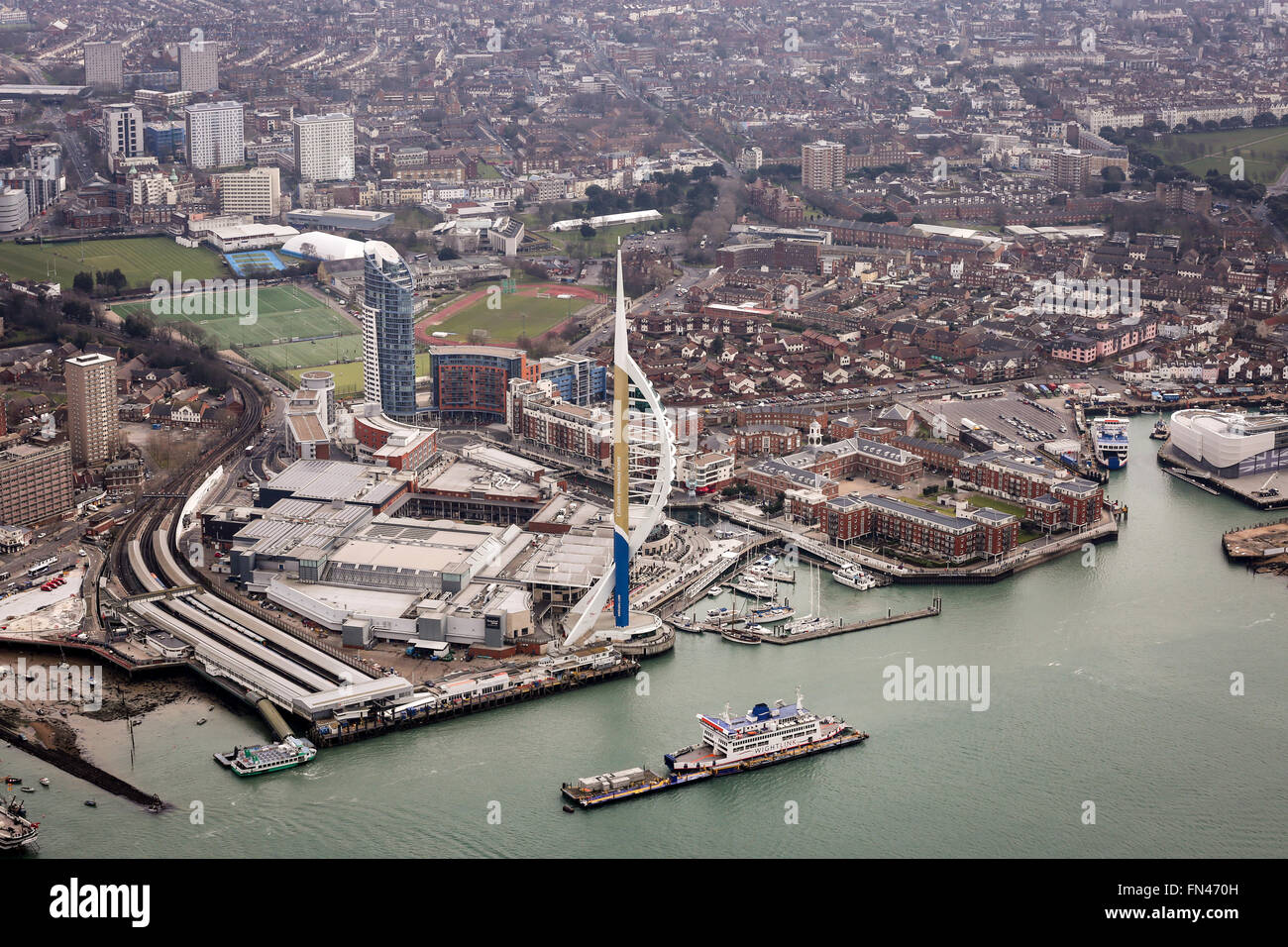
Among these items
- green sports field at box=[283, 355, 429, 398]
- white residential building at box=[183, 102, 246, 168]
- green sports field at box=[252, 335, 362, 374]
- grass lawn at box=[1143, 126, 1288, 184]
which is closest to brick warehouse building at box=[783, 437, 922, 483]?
green sports field at box=[283, 355, 429, 398]

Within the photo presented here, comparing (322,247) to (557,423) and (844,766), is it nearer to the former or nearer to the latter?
(557,423)

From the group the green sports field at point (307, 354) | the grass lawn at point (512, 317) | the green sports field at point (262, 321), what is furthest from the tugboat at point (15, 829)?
the grass lawn at point (512, 317)

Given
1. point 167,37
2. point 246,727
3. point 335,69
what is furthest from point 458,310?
point 167,37

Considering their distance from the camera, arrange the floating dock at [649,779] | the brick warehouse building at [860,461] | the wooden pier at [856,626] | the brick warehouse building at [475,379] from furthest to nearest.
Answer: the brick warehouse building at [475,379], the brick warehouse building at [860,461], the wooden pier at [856,626], the floating dock at [649,779]

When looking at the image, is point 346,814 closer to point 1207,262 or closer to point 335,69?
point 1207,262

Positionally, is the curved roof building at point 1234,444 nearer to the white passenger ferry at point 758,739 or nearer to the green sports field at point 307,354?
the white passenger ferry at point 758,739

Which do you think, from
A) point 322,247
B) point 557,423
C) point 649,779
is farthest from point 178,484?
point 322,247
